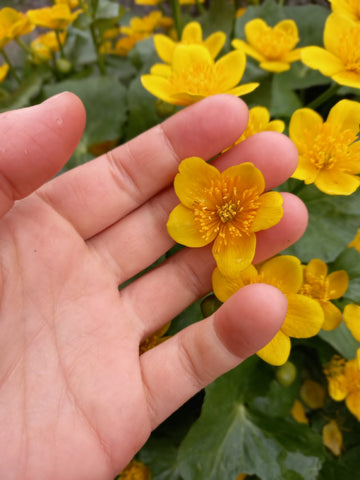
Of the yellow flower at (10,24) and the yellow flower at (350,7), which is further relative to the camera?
the yellow flower at (10,24)

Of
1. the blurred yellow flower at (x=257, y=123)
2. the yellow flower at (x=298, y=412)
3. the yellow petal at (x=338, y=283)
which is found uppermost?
the blurred yellow flower at (x=257, y=123)

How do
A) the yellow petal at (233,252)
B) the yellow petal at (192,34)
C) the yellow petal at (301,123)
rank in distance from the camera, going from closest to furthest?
the yellow petal at (233,252) < the yellow petal at (301,123) < the yellow petal at (192,34)

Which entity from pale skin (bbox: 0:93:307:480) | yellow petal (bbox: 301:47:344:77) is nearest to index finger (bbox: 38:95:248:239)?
pale skin (bbox: 0:93:307:480)

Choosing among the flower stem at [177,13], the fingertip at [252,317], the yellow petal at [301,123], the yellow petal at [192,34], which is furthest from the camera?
the flower stem at [177,13]

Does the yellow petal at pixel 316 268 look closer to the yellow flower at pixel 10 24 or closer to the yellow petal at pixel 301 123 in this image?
the yellow petal at pixel 301 123

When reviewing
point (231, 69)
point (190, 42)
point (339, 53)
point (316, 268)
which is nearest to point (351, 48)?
point (339, 53)

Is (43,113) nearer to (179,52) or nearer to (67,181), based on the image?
(67,181)

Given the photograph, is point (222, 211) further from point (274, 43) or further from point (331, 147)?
point (274, 43)

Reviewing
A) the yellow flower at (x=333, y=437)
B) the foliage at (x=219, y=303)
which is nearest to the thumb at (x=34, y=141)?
the foliage at (x=219, y=303)
